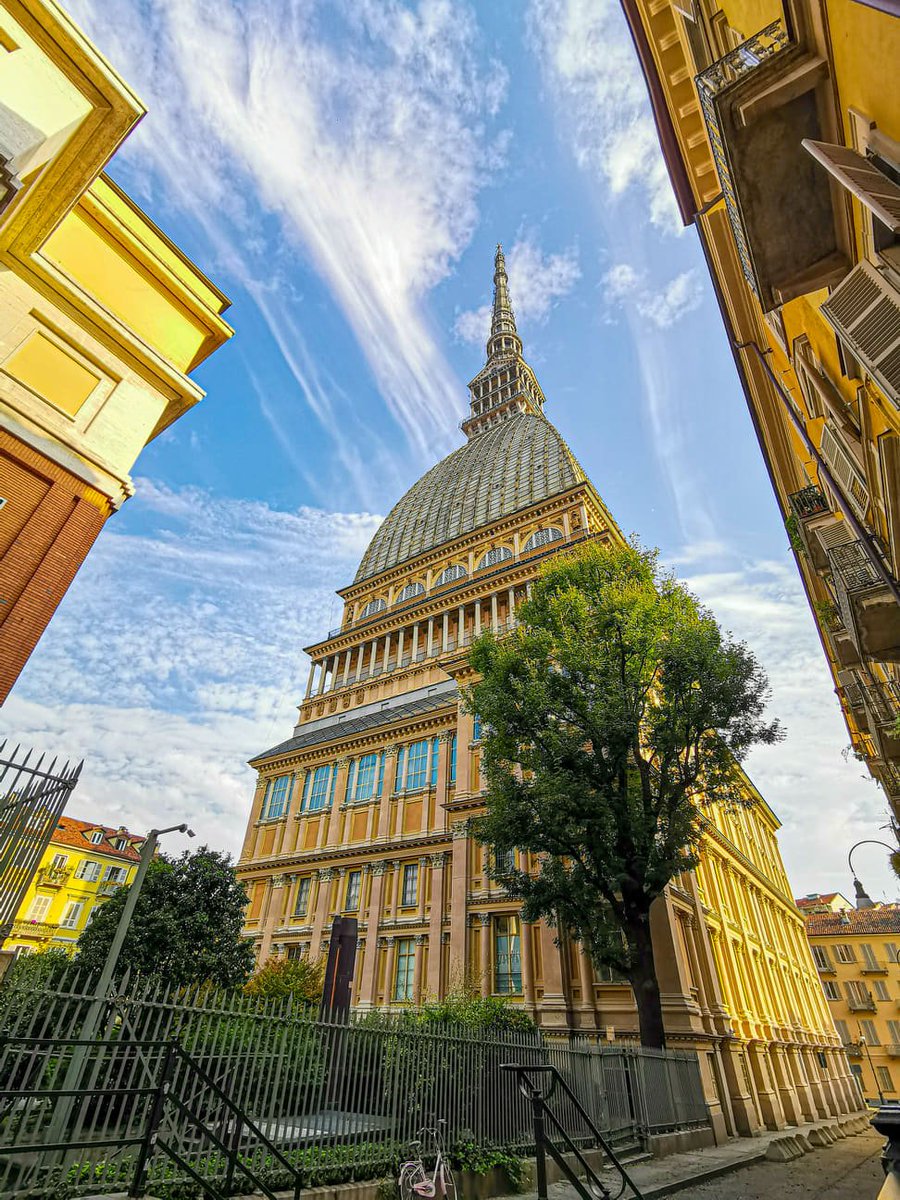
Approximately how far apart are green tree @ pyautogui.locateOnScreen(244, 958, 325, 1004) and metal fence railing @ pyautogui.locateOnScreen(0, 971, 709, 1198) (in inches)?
523

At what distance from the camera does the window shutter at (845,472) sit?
9139 millimetres

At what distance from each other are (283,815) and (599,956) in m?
24.4

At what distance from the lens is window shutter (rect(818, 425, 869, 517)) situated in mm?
9139

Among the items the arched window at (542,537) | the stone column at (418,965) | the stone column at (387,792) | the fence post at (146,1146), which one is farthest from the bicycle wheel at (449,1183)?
the arched window at (542,537)

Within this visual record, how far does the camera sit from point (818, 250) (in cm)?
711

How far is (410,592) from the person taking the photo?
4903 centimetres

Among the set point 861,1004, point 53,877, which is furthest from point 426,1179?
point 861,1004

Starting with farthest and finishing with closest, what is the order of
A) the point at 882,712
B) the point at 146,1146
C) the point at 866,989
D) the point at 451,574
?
the point at 866,989
the point at 451,574
the point at 882,712
the point at 146,1146

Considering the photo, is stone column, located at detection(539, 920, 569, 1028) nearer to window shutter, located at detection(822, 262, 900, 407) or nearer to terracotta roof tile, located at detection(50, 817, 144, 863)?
window shutter, located at detection(822, 262, 900, 407)

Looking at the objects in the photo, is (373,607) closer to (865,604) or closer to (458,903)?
(458,903)

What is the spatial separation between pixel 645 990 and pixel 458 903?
11.1 meters

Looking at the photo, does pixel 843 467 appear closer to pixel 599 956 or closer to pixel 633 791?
pixel 633 791

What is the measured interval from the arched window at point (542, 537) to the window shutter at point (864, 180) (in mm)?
34875

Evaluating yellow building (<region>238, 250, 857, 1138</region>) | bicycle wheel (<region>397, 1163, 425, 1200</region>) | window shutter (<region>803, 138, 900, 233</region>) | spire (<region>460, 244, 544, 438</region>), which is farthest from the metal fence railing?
spire (<region>460, 244, 544, 438</region>)
